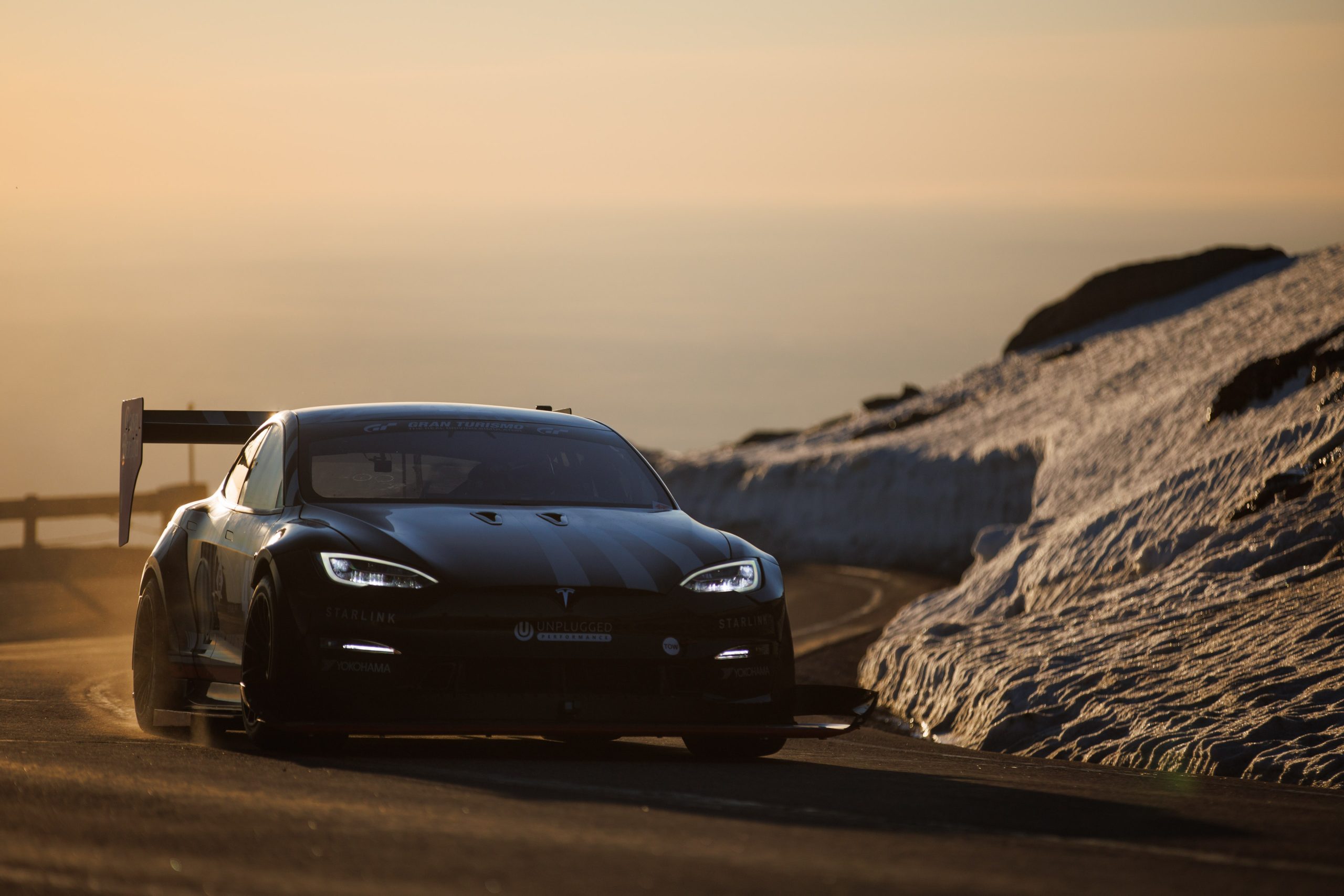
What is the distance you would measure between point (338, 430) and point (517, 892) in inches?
185

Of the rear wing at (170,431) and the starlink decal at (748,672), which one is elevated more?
the rear wing at (170,431)

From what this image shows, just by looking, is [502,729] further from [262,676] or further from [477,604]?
[262,676]

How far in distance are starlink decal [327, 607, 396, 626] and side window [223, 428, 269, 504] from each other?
78.2 inches

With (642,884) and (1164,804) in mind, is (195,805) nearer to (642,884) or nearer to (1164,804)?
(642,884)

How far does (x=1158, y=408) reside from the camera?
32.4m

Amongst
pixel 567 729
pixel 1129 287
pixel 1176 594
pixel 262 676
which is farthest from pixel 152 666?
pixel 1129 287

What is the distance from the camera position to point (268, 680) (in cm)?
754

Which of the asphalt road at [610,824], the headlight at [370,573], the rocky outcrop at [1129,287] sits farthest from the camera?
the rocky outcrop at [1129,287]

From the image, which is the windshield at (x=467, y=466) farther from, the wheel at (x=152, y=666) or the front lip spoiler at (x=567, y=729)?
the wheel at (x=152, y=666)

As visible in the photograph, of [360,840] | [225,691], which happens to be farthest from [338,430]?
[360,840]

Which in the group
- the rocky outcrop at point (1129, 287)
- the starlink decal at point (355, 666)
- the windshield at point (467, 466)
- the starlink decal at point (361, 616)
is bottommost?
the starlink decal at point (355, 666)

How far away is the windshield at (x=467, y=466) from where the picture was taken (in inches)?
336

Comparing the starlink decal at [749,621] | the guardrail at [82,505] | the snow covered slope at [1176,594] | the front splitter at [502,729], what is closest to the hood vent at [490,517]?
the front splitter at [502,729]

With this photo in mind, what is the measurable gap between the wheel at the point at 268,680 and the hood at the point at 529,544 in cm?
46
